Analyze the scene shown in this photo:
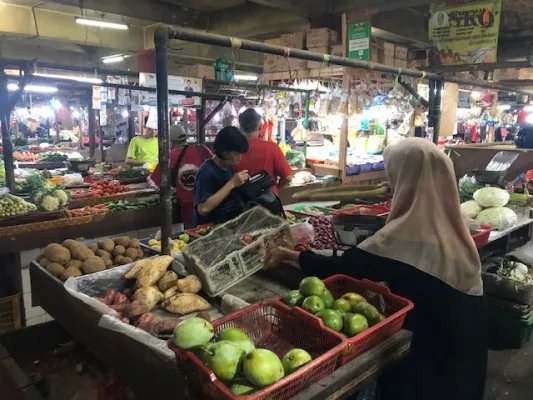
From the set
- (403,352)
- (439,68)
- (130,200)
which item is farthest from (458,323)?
(130,200)

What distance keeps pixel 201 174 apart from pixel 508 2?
4.41 meters

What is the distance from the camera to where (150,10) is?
806 cm

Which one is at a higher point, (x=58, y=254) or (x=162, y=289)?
(x=58, y=254)

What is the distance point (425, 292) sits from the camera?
2.09 m

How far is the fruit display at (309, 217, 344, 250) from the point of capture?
3056mm

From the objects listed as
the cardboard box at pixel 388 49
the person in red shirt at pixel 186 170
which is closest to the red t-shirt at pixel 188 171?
the person in red shirt at pixel 186 170

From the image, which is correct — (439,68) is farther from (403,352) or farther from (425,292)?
(403,352)

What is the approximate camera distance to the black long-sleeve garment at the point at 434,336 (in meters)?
2.09

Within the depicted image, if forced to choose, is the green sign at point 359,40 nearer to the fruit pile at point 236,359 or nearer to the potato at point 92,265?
the potato at point 92,265

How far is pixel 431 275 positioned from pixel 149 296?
56.5 inches

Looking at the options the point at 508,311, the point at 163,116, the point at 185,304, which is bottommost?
the point at 508,311

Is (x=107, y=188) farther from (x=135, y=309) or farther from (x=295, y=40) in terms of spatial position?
(x=135, y=309)

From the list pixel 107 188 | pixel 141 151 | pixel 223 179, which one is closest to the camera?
pixel 223 179

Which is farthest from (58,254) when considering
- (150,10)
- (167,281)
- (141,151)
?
(150,10)
